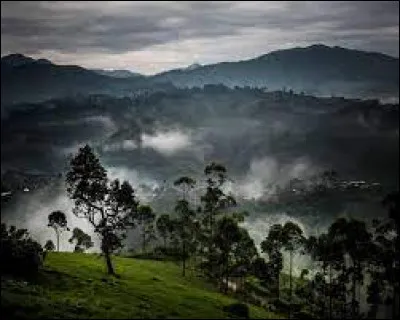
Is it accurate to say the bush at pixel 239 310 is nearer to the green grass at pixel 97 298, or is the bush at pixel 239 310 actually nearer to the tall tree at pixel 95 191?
the green grass at pixel 97 298

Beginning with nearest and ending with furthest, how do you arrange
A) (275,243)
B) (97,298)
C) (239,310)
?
(97,298), (239,310), (275,243)

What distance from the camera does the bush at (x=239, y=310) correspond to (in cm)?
7412

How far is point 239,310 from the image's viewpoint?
75938 mm

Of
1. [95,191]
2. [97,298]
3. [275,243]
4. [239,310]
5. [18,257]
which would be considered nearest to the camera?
[97,298]

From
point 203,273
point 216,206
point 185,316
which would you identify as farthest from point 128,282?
point 203,273

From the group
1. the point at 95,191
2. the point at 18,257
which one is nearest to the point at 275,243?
the point at 95,191

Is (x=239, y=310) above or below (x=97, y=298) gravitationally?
below

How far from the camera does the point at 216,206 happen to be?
149 metres

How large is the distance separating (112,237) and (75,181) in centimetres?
1420

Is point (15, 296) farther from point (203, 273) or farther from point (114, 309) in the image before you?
point (203, 273)

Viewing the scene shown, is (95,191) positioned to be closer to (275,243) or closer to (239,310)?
(239,310)

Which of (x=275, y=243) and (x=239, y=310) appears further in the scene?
(x=275, y=243)

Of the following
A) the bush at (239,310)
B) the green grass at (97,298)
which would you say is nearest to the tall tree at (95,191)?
the green grass at (97,298)

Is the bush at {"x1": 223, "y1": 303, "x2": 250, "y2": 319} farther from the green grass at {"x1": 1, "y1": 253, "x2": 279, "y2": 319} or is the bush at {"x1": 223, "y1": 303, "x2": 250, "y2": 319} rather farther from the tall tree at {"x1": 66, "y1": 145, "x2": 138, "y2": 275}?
the tall tree at {"x1": 66, "y1": 145, "x2": 138, "y2": 275}
